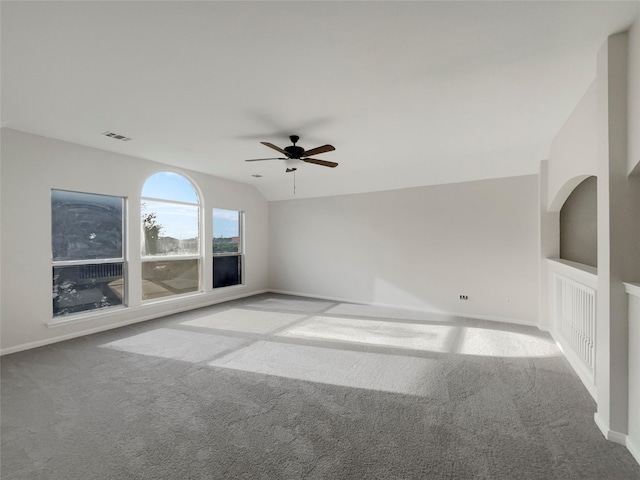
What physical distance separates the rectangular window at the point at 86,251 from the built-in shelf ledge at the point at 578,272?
6.24m

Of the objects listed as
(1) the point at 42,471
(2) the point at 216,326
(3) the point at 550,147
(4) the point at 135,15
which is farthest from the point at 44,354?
(3) the point at 550,147

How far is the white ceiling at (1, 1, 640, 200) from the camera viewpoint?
1.73 m

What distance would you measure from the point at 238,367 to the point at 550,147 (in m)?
5.09

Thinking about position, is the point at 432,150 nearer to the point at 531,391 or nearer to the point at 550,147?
the point at 550,147

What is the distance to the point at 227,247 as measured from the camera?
6.76 m

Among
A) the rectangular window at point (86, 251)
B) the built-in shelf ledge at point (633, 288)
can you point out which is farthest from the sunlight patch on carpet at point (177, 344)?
the built-in shelf ledge at point (633, 288)

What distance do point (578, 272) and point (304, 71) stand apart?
3371 mm

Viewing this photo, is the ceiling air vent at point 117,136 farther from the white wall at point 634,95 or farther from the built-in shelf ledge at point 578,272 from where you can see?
the built-in shelf ledge at point 578,272

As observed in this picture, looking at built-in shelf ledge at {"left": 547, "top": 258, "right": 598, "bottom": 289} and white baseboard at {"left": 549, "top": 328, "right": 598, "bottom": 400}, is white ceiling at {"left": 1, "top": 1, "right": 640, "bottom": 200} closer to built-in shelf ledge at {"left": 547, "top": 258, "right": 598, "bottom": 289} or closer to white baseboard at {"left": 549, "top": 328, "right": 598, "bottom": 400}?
built-in shelf ledge at {"left": 547, "top": 258, "right": 598, "bottom": 289}

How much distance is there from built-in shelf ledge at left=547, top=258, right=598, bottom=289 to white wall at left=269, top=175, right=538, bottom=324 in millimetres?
857

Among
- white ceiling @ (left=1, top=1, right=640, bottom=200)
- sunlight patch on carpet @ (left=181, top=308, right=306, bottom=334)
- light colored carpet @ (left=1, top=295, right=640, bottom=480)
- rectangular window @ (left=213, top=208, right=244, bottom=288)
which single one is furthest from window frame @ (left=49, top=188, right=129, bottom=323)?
rectangular window @ (left=213, top=208, right=244, bottom=288)

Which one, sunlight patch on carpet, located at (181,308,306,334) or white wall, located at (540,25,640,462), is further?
sunlight patch on carpet, located at (181,308,306,334)

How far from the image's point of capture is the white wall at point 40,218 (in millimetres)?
3557

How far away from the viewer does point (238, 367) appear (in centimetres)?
316
